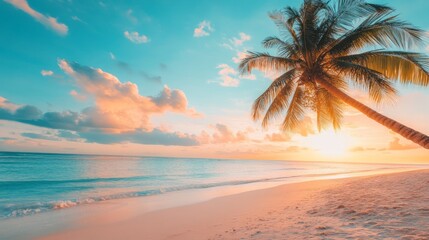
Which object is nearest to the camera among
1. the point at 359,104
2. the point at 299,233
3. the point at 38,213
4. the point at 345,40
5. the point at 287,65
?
the point at 299,233

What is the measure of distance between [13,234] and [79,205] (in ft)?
13.3

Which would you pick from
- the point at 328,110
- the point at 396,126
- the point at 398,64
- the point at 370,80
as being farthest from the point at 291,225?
the point at 328,110

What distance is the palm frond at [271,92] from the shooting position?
32.8 feet

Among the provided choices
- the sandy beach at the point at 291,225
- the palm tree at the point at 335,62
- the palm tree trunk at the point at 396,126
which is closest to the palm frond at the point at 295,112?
the palm tree at the point at 335,62

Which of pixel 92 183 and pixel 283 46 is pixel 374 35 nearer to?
pixel 283 46

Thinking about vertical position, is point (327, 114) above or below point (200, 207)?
above

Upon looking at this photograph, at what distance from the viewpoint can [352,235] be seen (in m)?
3.64

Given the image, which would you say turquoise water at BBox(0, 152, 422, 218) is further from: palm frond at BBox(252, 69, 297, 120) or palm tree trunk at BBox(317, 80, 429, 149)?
palm tree trunk at BBox(317, 80, 429, 149)

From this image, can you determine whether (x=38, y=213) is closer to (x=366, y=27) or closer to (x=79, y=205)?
(x=79, y=205)

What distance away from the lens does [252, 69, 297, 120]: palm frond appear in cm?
999

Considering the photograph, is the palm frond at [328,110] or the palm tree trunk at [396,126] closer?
the palm tree trunk at [396,126]

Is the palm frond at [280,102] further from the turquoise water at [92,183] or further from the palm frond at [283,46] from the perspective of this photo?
the turquoise water at [92,183]

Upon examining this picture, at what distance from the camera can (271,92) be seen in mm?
10820

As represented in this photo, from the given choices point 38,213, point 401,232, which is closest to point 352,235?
point 401,232
